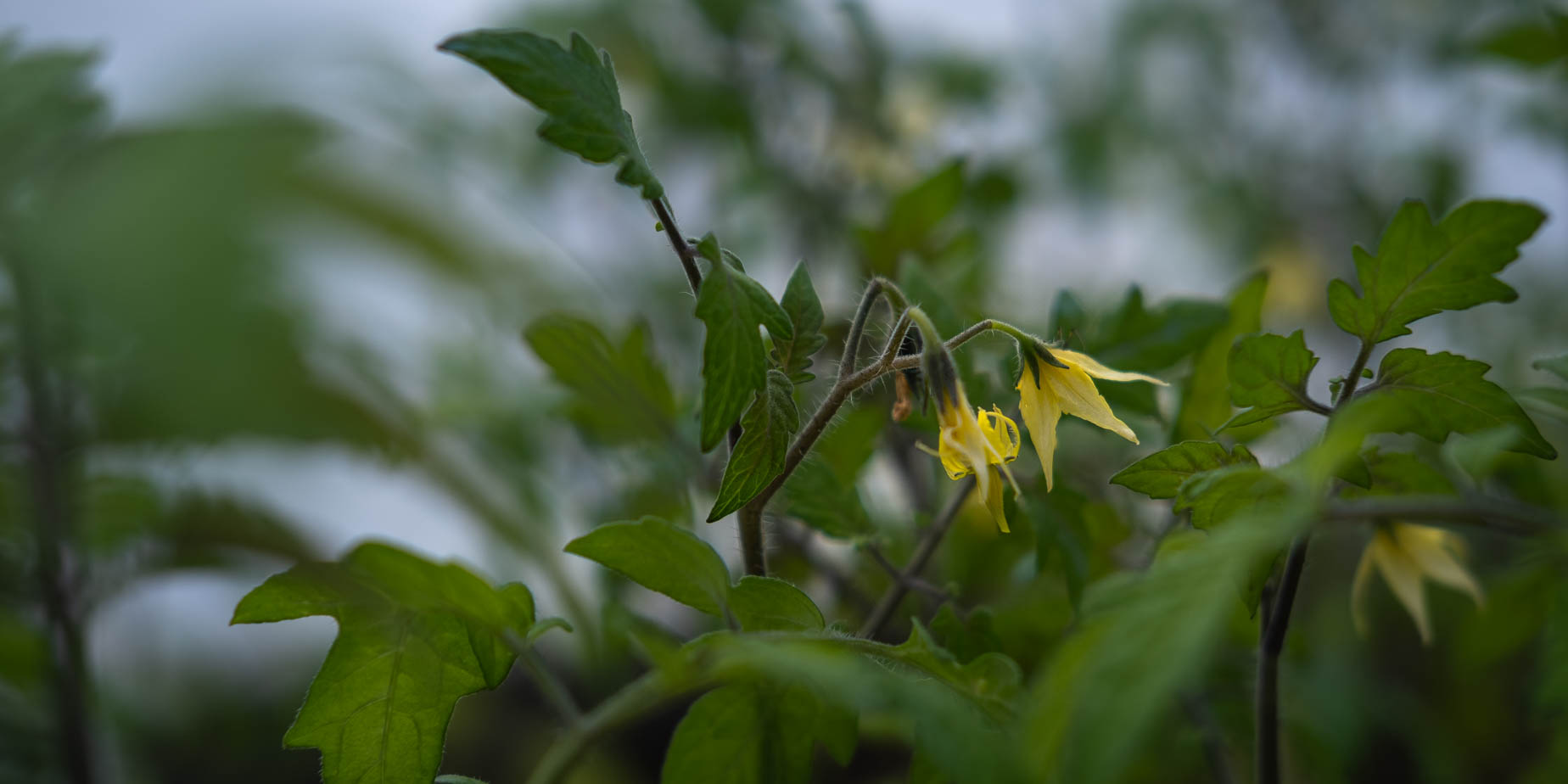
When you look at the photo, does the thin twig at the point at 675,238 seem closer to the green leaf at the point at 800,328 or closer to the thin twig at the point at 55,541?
the green leaf at the point at 800,328

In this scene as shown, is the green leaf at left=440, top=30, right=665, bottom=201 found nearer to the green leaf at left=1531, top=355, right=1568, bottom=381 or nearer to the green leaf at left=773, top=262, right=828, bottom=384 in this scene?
the green leaf at left=773, top=262, right=828, bottom=384

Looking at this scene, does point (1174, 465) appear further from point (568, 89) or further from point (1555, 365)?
point (568, 89)

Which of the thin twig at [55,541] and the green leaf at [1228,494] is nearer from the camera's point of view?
the green leaf at [1228,494]

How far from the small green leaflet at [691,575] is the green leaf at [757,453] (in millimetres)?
17

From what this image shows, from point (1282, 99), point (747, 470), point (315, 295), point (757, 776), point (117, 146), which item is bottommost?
point (757, 776)

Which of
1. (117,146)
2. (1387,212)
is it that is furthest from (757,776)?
(1387,212)

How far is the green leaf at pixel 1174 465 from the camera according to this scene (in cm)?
31

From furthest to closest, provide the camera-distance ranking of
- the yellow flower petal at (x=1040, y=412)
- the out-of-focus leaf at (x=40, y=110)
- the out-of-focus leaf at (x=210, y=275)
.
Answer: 1. the out-of-focus leaf at (x=40, y=110)
2. the yellow flower petal at (x=1040, y=412)
3. the out-of-focus leaf at (x=210, y=275)

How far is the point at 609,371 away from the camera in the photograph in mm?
444

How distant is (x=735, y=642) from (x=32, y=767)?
1.87ft

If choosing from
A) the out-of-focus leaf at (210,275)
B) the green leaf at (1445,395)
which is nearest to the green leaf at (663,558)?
the out-of-focus leaf at (210,275)

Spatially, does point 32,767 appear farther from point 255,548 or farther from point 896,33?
point 896,33

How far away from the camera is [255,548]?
0.48 m

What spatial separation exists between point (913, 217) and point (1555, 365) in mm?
335
